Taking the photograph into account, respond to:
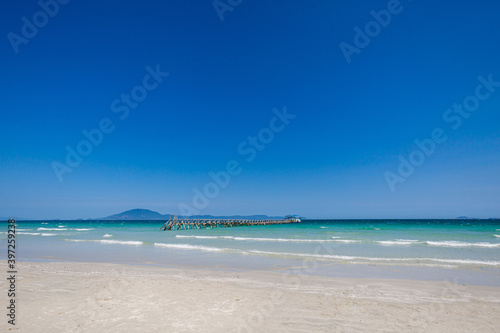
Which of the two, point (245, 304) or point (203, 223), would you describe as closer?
point (245, 304)

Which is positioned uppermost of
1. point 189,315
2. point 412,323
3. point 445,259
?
point 189,315

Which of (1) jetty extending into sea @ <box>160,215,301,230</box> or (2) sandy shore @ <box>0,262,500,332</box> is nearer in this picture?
(2) sandy shore @ <box>0,262,500,332</box>

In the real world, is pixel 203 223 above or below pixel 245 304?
below

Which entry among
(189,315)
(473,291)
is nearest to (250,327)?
(189,315)

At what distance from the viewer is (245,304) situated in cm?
719

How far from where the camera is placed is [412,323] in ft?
20.2

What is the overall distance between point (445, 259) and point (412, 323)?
12.7 metres

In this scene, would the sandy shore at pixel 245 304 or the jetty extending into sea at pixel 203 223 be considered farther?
the jetty extending into sea at pixel 203 223

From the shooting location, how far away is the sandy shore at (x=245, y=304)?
5.77m

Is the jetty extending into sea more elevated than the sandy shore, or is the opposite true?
the sandy shore

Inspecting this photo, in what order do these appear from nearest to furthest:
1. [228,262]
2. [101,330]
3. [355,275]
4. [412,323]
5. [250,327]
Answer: [101,330] < [250,327] < [412,323] < [355,275] < [228,262]

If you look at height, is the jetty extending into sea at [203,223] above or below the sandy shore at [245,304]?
below

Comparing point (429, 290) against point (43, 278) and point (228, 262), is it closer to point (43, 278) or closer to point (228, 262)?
point (228, 262)

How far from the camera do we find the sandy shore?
18.9 ft
